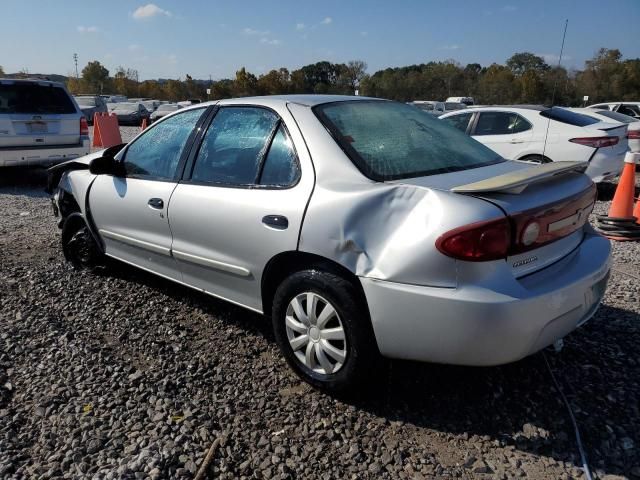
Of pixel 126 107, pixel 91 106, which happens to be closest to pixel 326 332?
pixel 91 106

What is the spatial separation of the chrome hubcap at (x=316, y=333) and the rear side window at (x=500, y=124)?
651 centimetres

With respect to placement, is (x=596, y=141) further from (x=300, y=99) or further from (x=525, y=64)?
(x=525, y=64)

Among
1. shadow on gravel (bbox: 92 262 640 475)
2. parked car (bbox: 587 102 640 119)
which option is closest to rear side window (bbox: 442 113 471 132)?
shadow on gravel (bbox: 92 262 640 475)

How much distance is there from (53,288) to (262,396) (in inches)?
95.5

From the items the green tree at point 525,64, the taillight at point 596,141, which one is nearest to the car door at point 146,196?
the taillight at point 596,141

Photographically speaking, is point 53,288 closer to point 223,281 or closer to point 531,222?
point 223,281

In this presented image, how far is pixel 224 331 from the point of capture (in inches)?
139

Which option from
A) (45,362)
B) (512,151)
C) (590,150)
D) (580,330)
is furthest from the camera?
(512,151)

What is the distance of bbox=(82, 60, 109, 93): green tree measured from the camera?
219 ft

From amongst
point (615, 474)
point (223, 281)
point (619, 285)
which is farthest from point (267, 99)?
point (619, 285)

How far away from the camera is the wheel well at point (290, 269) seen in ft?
8.20

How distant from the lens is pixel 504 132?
8.20 metres

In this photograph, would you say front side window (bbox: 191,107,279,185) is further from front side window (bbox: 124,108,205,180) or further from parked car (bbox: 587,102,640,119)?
parked car (bbox: 587,102,640,119)

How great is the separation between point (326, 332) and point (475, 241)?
89 cm
